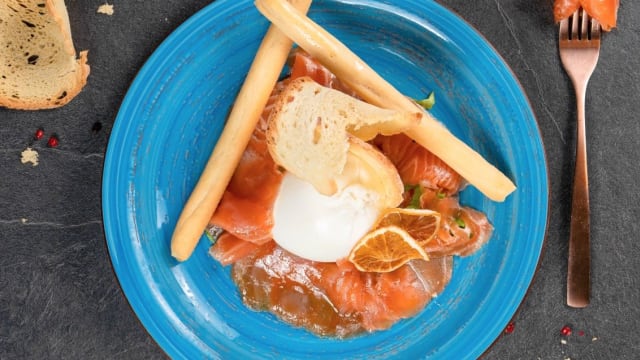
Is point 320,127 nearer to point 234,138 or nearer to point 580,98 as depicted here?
point 234,138

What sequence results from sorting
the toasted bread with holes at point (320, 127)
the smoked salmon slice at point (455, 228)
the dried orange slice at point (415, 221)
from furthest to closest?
1. the smoked salmon slice at point (455, 228)
2. the dried orange slice at point (415, 221)
3. the toasted bread with holes at point (320, 127)

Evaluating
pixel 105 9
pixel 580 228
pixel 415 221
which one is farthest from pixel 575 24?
pixel 105 9

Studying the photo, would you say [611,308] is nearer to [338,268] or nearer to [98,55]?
[338,268]

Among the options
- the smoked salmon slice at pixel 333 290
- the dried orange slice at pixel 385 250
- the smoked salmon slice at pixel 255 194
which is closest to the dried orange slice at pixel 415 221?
the dried orange slice at pixel 385 250

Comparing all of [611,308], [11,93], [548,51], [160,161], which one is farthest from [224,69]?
[611,308]

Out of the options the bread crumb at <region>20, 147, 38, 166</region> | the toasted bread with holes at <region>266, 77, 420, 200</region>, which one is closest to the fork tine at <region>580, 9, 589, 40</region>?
the toasted bread with holes at <region>266, 77, 420, 200</region>

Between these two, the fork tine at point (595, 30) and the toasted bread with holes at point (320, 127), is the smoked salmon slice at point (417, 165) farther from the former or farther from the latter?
the fork tine at point (595, 30)
